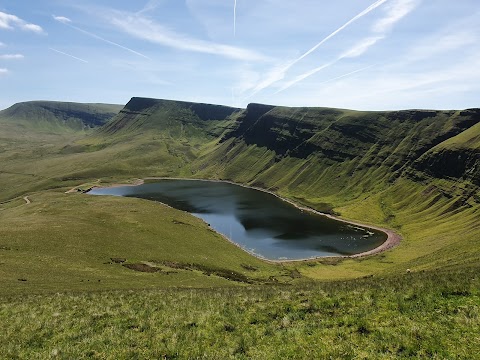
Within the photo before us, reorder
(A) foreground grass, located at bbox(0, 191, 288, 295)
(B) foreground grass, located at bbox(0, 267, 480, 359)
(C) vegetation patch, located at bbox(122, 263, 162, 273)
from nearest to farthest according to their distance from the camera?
(B) foreground grass, located at bbox(0, 267, 480, 359), (A) foreground grass, located at bbox(0, 191, 288, 295), (C) vegetation patch, located at bbox(122, 263, 162, 273)

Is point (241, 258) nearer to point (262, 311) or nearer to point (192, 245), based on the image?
point (192, 245)

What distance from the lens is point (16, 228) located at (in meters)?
78.4

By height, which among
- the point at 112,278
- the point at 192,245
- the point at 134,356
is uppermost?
the point at 134,356

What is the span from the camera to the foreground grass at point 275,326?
56.4 feet

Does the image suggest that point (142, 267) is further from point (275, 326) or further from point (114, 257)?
point (275, 326)

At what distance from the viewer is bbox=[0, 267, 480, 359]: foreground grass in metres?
17.2

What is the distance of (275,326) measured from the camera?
21344 mm

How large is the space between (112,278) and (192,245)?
3817cm

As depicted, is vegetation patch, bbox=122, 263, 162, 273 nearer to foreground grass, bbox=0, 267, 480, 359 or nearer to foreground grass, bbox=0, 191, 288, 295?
foreground grass, bbox=0, 191, 288, 295

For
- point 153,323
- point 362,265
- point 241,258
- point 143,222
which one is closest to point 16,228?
point 143,222

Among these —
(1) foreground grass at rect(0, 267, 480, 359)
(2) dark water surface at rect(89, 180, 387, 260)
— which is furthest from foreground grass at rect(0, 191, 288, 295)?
(2) dark water surface at rect(89, 180, 387, 260)

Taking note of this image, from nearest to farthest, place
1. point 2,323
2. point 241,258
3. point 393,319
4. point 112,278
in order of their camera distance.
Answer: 1. point 393,319
2. point 2,323
3. point 112,278
4. point 241,258

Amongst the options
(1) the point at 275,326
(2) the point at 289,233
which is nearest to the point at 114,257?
(1) the point at 275,326

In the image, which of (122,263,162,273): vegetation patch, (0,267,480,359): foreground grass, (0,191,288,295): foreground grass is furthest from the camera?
(122,263,162,273): vegetation patch
